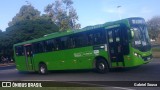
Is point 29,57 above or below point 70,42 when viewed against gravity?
below

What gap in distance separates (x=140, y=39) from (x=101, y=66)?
2.83 metres

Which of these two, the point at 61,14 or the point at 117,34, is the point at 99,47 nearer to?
the point at 117,34

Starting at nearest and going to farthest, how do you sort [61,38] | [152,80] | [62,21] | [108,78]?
[152,80] → [108,78] → [61,38] → [62,21]

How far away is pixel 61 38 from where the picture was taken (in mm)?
21422

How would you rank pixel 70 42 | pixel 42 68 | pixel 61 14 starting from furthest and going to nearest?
pixel 61 14 → pixel 42 68 → pixel 70 42

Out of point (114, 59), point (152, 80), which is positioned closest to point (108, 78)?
point (114, 59)

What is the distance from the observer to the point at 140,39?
58.3ft

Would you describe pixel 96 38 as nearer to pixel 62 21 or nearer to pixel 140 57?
pixel 140 57

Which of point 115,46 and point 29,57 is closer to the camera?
point 115,46

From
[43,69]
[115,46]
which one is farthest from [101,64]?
[43,69]

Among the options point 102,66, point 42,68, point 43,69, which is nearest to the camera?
point 102,66

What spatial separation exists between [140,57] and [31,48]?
10.2 metres

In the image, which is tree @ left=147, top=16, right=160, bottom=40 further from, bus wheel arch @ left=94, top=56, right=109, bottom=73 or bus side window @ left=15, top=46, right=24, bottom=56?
bus wheel arch @ left=94, top=56, right=109, bottom=73

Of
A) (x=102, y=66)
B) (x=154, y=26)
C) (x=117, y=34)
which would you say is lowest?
(x=102, y=66)
